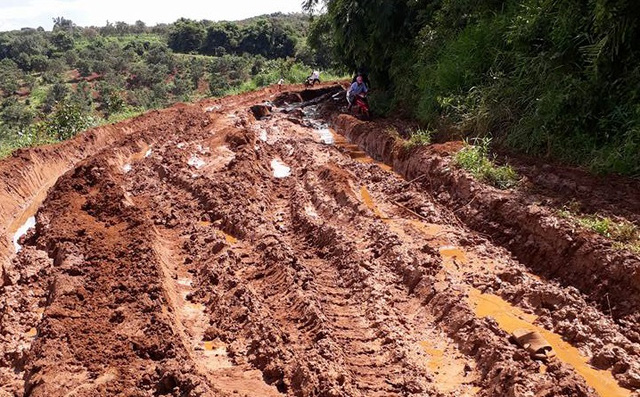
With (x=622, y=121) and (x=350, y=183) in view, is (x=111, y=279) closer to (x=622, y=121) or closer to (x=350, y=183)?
(x=350, y=183)

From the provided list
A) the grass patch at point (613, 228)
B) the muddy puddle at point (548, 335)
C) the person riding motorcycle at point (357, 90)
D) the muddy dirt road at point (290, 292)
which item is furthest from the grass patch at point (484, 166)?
the person riding motorcycle at point (357, 90)

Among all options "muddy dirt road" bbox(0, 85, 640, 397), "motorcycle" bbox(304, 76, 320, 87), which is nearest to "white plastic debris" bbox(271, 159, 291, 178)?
"muddy dirt road" bbox(0, 85, 640, 397)

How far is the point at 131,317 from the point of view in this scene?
511cm

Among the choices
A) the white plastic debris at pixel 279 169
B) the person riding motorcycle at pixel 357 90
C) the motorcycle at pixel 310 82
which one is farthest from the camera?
the motorcycle at pixel 310 82

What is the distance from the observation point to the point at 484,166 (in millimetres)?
7840

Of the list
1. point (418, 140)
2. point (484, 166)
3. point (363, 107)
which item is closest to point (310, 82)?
point (363, 107)

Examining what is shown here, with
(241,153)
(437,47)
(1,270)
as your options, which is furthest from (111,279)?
(437,47)

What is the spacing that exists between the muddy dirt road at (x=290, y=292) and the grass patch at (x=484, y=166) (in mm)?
274

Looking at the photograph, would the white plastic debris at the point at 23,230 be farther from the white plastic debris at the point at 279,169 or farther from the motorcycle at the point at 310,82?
the motorcycle at the point at 310,82

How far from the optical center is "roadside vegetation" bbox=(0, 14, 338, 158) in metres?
34.8

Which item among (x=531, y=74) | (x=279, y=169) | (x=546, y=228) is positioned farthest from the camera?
(x=279, y=169)

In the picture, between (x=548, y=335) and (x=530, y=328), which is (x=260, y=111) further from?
(x=548, y=335)

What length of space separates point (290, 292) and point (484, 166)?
158 inches

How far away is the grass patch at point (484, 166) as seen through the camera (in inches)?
290
